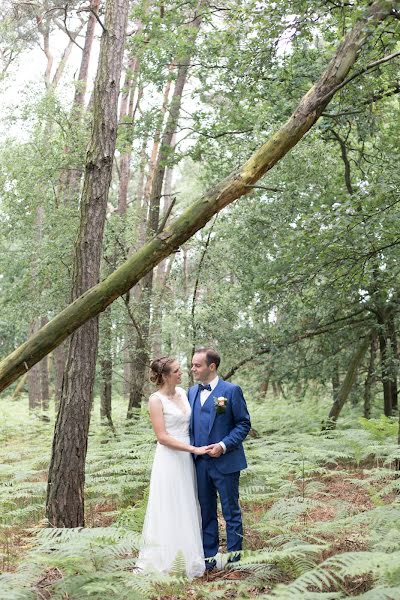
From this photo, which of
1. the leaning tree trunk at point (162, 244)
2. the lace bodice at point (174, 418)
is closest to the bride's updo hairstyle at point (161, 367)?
the lace bodice at point (174, 418)

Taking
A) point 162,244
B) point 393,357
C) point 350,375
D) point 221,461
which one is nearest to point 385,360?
point 393,357

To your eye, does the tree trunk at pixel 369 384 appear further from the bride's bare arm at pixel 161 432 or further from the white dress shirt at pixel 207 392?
the bride's bare arm at pixel 161 432

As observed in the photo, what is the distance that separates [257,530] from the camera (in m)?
6.26

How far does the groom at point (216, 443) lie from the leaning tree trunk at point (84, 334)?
3.96ft

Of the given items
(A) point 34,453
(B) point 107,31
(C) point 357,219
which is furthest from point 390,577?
(A) point 34,453

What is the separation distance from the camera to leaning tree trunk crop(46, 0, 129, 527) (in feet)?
21.7

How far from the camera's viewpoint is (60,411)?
22.1 ft

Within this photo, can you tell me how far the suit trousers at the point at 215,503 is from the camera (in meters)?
5.96

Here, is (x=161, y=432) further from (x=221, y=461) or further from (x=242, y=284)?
(x=242, y=284)

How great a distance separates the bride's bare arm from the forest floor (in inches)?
34.2

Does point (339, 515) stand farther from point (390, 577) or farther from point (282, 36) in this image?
point (282, 36)

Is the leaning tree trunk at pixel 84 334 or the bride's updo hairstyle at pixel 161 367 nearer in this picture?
the bride's updo hairstyle at pixel 161 367

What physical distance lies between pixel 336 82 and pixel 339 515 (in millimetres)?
3972

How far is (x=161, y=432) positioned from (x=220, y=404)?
64 cm
